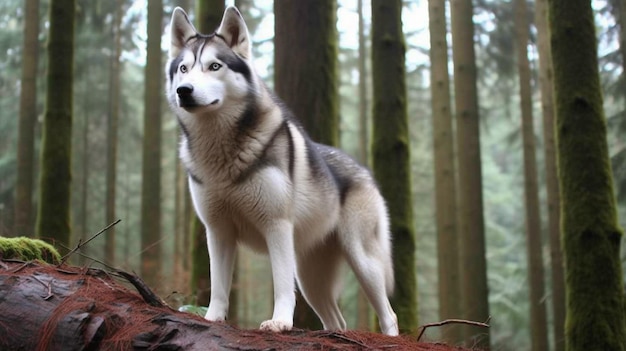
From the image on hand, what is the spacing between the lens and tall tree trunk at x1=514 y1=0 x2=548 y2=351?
14.0m

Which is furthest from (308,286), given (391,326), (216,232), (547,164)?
(547,164)

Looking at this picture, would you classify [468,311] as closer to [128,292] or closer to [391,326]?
[391,326]

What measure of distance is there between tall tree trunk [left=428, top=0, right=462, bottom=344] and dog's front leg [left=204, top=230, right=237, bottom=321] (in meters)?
9.10

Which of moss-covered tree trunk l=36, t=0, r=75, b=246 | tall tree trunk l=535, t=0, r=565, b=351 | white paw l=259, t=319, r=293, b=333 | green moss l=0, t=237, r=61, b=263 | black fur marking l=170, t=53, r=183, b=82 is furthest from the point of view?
tall tree trunk l=535, t=0, r=565, b=351

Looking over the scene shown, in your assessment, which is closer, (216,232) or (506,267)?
(216,232)

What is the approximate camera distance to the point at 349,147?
30156 mm

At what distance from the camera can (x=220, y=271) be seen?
4477 millimetres

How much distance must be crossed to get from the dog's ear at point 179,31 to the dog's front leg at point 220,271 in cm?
142

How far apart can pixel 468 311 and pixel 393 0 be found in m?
5.85

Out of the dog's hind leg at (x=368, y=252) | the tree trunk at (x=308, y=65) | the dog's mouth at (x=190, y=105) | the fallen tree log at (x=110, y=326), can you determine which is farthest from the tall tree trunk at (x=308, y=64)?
the fallen tree log at (x=110, y=326)

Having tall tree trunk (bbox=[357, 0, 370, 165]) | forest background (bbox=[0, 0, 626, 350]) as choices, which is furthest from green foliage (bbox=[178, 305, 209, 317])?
tall tree trunk (bbox=[357, 0, 370, 165])

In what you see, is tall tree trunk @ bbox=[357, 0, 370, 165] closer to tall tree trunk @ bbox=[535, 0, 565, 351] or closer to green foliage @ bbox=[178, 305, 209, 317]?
tall tree trunk @ bbox=[535, 0, 565, 351]

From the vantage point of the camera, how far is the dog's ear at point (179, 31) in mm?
4641

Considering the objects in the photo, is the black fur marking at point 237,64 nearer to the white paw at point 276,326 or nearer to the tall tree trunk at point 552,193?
the white paw at point 276,326
